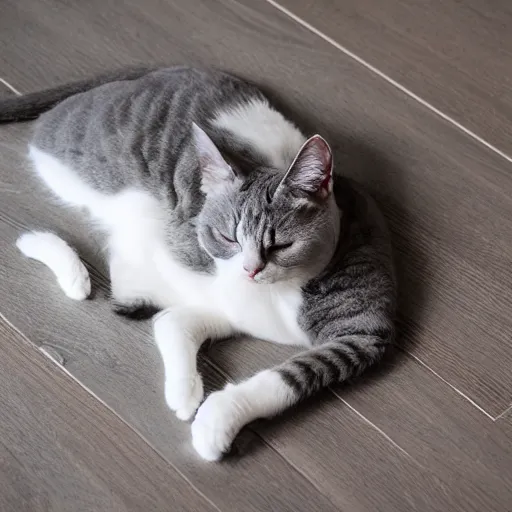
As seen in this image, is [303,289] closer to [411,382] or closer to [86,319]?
[411,382]

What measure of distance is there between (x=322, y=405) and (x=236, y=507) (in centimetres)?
24

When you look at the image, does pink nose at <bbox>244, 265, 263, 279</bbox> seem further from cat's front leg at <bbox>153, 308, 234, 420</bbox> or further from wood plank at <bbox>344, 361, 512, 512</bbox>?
wood plank at <bbox>344, 361, 512, 512</bbox>

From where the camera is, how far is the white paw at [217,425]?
1.37 metres

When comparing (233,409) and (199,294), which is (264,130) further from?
(233,409)

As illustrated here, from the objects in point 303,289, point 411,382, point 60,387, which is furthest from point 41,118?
point 411,382

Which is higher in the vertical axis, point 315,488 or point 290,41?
point 290,41

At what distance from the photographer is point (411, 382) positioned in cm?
152

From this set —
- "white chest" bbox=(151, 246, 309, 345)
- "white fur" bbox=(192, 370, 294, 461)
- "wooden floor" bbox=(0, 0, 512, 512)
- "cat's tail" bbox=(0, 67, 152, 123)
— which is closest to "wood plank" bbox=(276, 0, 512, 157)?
"wooden floor" bbox=(0, 0, 512, 512)

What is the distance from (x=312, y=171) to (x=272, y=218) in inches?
4.2

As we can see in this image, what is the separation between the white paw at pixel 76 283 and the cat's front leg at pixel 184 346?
159 mm

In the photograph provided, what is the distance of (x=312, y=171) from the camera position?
1.33 metres


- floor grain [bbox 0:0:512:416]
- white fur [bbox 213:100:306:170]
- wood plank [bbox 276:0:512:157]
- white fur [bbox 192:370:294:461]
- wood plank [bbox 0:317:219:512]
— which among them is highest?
wood plank [bbox 276:0:512:157]

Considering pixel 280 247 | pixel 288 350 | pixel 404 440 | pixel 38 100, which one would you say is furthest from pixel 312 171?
pixel 38 100

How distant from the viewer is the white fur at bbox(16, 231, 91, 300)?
5.28ft
